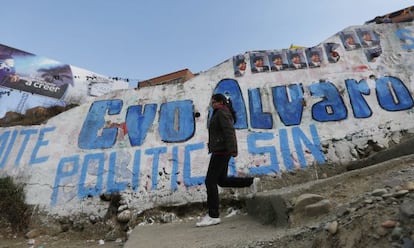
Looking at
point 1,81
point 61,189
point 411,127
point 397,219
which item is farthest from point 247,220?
point 1,81

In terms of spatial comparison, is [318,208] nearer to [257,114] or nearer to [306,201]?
[306,201]

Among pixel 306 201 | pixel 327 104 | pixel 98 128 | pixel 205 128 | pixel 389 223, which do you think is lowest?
pixel 389 223

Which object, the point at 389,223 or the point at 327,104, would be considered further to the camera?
the point at 327,104

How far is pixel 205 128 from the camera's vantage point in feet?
20.8

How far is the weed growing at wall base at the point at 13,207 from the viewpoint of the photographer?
5363 millimetres

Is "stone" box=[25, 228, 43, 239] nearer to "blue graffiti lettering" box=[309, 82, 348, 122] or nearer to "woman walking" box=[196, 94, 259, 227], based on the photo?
"woman walking" box=[196, 94, 259, 227]

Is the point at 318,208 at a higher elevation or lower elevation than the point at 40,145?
lower

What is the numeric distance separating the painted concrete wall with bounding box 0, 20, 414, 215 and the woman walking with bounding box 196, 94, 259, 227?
1673mm

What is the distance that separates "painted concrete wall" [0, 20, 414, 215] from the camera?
5.77m

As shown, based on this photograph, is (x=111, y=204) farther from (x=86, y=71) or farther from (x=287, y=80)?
(x=86, y=71)

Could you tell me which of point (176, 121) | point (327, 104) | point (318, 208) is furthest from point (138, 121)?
point (318, 208)

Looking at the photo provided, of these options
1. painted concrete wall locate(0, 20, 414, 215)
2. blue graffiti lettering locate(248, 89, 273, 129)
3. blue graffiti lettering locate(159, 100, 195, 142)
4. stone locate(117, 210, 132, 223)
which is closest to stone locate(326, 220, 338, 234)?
painted concrete wall locate(0, 20, 414, 215)

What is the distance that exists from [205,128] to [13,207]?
3485 millimetres

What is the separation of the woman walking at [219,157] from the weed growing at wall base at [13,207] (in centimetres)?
328
